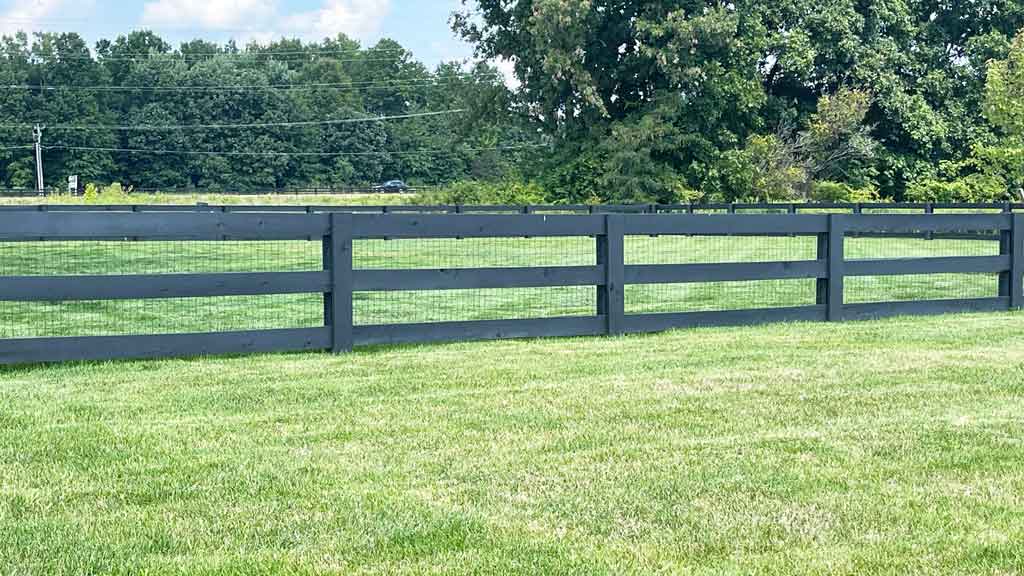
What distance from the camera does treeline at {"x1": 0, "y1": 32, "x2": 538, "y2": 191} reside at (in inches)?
3196

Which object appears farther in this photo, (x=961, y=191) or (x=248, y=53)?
(x=248, y=53)

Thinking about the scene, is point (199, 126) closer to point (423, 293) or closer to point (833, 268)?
point (423, 293)

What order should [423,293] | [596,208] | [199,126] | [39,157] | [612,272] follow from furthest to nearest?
[199,126] → [39,157] → [596,208] → [423,293] → [612,272]

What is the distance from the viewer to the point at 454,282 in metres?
10.1

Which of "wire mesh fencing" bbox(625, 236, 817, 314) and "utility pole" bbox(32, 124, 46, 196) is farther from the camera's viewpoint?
"utility pole" bbox(32, 124, 46, 196)

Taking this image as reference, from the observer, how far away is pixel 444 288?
10.0m

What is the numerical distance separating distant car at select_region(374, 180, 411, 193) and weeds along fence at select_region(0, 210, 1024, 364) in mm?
64205

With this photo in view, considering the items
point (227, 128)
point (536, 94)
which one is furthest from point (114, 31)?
point (536, 94)

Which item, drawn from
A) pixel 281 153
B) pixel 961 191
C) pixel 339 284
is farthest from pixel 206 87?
pixel 339 284

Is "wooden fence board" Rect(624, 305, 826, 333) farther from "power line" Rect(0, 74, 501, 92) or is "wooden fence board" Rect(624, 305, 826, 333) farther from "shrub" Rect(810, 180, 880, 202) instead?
"power line" Rect(0, 74, 501, 92)

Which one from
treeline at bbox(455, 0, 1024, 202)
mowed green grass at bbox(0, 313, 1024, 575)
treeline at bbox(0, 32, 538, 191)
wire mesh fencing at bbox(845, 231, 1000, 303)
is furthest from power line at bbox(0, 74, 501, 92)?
mowed green grass at bbox(0, 313, 1024, 575)

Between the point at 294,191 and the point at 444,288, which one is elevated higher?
the point at 294,191

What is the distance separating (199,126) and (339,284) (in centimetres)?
7772

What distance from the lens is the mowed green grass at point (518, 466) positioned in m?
4.24
